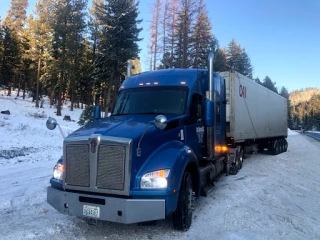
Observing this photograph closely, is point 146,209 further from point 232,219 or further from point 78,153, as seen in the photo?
point 232,219

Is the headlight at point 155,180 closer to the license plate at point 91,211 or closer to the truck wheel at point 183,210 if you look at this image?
the truck wheel at point 183,210

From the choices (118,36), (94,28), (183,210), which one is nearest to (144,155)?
(183,210)

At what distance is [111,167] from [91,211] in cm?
71

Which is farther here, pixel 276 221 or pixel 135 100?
pixel 135 100

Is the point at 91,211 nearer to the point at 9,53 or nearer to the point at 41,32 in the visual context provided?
the point at 41,32

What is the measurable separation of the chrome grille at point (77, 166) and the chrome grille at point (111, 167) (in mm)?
243

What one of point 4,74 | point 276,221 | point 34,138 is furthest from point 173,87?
point 4,74

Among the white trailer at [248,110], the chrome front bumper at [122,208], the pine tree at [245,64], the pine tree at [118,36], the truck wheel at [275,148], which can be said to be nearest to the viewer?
the chrome front bumper at [122,208]

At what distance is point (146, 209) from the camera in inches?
160

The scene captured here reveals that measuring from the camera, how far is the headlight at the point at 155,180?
13.8ft

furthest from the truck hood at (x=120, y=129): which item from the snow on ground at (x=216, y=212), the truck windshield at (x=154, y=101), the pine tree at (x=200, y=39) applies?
the pine tree at (x=200, y=39)

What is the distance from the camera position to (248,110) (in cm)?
1155

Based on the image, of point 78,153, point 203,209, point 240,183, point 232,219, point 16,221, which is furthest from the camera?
point 240,183

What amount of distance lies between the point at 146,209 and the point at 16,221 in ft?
8.46
